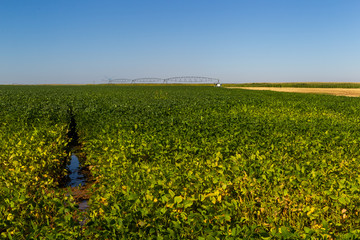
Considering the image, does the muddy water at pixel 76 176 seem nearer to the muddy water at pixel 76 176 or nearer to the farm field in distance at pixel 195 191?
the muddy water at pixel 76 176

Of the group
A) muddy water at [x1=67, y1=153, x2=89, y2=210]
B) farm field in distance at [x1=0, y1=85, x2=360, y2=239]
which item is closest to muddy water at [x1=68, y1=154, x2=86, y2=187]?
muddy water at [x1=67, y1=153, x2=89, y2=210]

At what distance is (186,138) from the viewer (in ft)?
29.9

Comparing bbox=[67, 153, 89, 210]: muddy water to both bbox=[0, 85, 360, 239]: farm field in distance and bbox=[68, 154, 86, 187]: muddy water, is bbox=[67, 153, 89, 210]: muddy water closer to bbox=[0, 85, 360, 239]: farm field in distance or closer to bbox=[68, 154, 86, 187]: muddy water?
bbox=[68, 154, 86, 187]: muddy water

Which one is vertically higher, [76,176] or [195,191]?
[195,191]

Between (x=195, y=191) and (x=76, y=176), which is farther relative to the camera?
(x=76, y=176)

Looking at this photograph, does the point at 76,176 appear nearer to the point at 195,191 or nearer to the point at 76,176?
the point at 76,176

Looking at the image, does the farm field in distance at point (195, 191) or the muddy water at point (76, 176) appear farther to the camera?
the muddy water at point (76, 176)

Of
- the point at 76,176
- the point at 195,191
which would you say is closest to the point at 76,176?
the point at 76,176

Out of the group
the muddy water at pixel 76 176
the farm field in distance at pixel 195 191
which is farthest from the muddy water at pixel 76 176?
the farm field in distance at pixel 195 191

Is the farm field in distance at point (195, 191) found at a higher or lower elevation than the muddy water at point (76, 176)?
higher

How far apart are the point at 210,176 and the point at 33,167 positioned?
15.1ft

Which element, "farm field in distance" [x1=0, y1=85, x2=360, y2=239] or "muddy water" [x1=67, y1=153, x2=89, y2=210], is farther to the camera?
"muddy water" [x1=67, y1=153, x2=89, y2=210]

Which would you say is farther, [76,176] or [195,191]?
[76,176]

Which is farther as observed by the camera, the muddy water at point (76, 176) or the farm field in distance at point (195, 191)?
the muddy water at point (76, 176)
